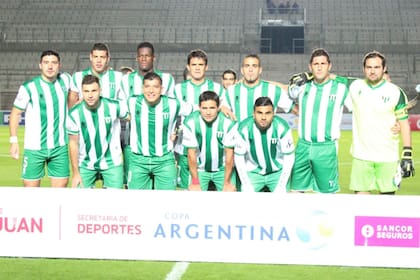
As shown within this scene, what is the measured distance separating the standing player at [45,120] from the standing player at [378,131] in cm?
283

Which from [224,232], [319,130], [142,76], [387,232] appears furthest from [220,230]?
[142,76]

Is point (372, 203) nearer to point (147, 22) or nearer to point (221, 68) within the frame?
point (221, 68)

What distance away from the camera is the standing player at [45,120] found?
22.3 feet

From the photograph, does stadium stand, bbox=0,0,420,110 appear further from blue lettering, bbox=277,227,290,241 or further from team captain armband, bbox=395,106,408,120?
blue lettering, bbox=277,227,290,241

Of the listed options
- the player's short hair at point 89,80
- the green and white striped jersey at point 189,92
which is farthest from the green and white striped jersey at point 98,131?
the green and white striped jersey at point 189,92

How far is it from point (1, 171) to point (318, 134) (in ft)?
24.5

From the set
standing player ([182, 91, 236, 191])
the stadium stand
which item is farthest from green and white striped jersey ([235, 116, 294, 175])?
the stadium stand

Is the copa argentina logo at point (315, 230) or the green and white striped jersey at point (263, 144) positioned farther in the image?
the green and white striped jersey at point (263, 144)

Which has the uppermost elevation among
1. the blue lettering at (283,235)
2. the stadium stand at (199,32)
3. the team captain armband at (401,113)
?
the stadium stand at (199,32)

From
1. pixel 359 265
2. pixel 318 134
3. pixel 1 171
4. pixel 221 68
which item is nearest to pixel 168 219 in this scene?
pixel 359 265

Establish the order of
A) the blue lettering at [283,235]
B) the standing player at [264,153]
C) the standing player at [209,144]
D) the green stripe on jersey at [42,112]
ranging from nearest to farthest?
the blue lettering at [283,235], the standing player at [264,153], the standing player at [209,144], the green stripe on jersey at [42,112]

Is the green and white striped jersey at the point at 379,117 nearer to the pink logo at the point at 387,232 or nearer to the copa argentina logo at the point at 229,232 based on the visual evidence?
the pink logo at the point at 387,232

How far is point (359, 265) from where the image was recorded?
5031mm

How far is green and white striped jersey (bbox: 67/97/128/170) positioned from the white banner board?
4.43 ft
